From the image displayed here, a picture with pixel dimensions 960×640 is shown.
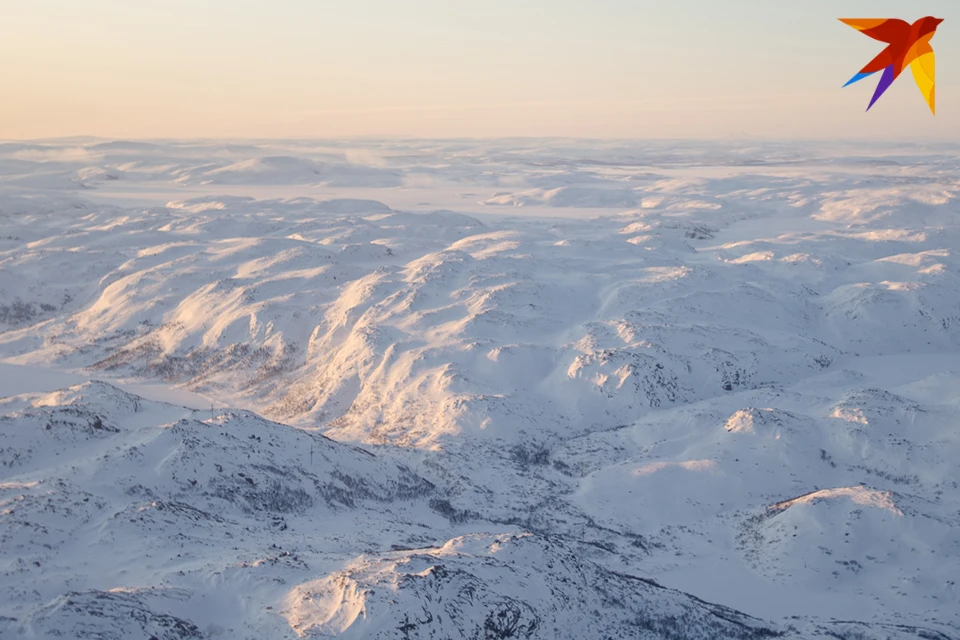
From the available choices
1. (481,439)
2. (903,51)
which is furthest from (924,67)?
(481,439)

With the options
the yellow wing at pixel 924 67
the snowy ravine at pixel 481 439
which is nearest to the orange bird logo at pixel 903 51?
the yellow wing at pixel 924 67

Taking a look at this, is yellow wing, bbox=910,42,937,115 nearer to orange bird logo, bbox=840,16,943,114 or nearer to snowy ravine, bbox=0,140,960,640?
orange bird logo, bbox=840,16,943,114

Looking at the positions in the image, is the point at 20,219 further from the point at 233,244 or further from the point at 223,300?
the point at 223,300

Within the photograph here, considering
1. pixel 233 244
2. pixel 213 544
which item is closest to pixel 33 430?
pixel 213 544

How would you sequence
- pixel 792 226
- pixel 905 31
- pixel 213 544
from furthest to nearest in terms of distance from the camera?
pixel 792 226
pixel 213 544
pixel 905 31

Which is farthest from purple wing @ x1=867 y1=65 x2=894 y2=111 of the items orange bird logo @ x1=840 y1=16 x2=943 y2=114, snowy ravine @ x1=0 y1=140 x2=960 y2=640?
snowy ravine @ x1=0 y1=140 x2=960 y2=640

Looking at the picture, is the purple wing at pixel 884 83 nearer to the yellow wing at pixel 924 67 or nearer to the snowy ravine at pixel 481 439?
the yellow wing at pixel 924 67

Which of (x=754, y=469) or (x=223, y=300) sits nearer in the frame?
(x=754, y=469)

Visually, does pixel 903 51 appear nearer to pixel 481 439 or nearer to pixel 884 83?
pixel 884 83
